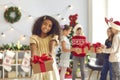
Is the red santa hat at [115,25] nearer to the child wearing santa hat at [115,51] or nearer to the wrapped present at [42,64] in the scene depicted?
the child wearing santa hat at [115,51]

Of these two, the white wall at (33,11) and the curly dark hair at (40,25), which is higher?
the white wall at (33,11)

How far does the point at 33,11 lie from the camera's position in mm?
7086

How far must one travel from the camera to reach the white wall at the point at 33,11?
697 cm

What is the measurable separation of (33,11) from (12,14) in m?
0.56

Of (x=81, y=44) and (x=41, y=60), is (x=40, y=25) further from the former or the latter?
(x=81, y=44)

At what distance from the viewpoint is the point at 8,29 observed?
22.9 ft

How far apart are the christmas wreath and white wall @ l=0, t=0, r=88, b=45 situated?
11 centimetres

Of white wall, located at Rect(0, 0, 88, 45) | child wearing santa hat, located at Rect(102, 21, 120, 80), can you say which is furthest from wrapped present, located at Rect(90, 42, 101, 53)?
white wall, located at Rect(0, 0, 88, 45)

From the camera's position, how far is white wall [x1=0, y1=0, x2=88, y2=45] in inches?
275

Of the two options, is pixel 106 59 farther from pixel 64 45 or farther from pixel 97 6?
pixel 97 6

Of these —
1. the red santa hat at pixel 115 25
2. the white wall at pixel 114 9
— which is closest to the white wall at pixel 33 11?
the white wall at pixel 114 9

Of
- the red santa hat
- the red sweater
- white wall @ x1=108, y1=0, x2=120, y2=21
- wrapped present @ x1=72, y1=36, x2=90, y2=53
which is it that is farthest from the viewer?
white wall @ x1=108, y1=0, x2=120, y2=21

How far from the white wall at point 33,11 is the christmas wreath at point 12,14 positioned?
0.11 metres

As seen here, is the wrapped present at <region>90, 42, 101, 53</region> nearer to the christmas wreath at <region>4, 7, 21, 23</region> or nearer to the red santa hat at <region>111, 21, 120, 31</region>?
the red santa hat at <region>111, 21, 120, 31</region>
